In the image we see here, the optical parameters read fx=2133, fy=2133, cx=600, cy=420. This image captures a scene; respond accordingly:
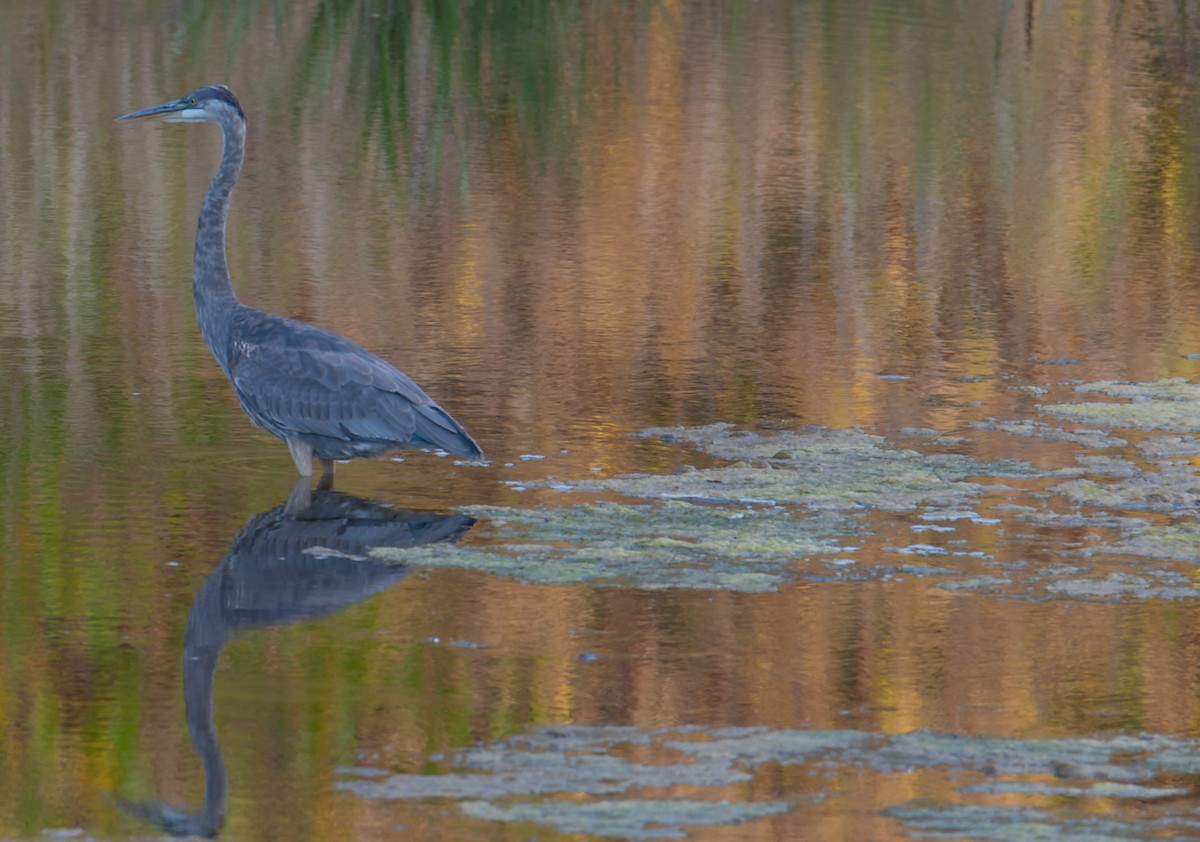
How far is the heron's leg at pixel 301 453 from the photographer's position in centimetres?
793

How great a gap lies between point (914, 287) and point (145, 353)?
179 inches

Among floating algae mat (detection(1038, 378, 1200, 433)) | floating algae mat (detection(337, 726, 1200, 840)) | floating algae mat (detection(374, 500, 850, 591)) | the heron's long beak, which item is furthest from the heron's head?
floating algae mat (detection(337, 726, 1200, 840))

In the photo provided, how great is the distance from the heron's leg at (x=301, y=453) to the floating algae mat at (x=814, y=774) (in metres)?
2.72

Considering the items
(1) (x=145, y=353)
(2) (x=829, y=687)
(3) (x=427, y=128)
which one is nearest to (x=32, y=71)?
(3) (x=427, y=128)

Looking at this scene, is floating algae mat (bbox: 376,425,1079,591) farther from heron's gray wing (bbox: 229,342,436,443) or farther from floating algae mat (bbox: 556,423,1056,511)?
heron's gray wing (bbox: 229,342,436,443)

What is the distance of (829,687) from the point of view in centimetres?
591

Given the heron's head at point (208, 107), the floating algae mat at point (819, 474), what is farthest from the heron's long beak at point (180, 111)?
the floating algae mat at point (819, 474)

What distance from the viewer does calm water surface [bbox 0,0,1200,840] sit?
18.6 feet

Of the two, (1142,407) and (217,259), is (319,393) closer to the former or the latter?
(217,259)

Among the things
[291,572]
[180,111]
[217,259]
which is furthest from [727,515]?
[180,111]

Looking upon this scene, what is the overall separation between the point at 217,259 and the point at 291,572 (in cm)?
212

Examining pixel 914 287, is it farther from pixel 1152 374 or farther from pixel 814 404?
pixel 814 404

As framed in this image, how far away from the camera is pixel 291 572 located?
6836mm

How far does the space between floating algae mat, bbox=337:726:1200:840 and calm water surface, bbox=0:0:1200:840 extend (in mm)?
69
